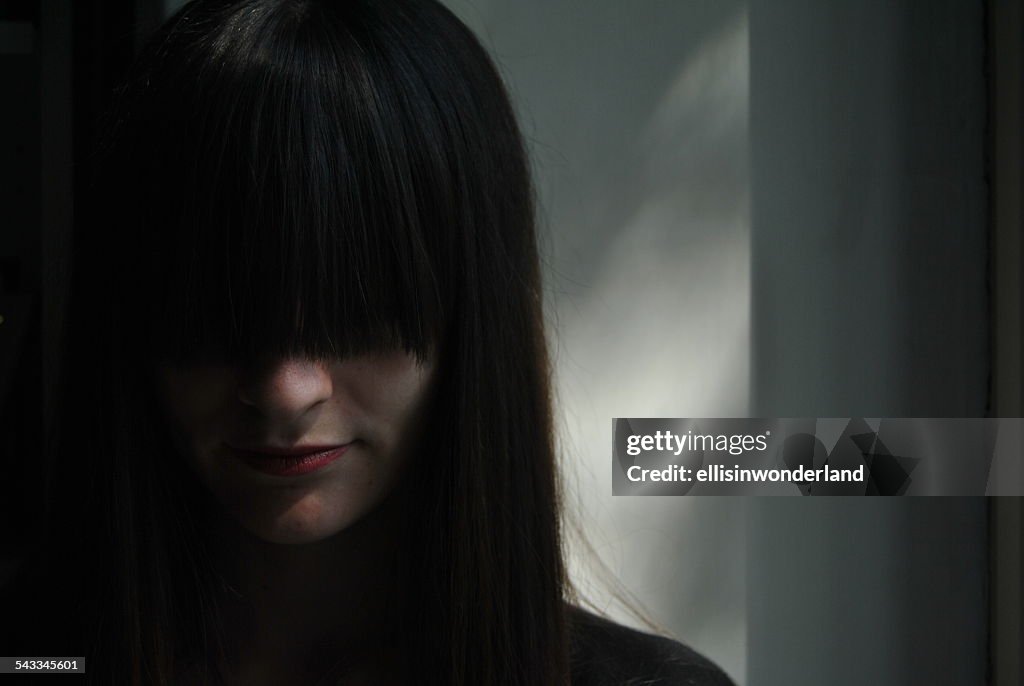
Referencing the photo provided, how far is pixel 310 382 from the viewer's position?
0.46 metres

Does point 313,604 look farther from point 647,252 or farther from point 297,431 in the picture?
point 647,252

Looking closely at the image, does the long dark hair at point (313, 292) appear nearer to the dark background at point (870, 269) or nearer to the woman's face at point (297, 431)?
the woman's face at point (297, 431)

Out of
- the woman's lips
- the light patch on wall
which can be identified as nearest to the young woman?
the woman's lips

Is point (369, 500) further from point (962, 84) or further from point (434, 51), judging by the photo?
point (962, 84)

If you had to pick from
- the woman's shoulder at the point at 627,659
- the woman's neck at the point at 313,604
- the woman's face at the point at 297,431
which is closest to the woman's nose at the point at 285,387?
the woman's face at the point at 297,431

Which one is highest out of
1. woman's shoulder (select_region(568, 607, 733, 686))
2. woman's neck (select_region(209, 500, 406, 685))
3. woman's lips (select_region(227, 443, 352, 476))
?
woman's lips (select_region(227, 443, 352, 476))

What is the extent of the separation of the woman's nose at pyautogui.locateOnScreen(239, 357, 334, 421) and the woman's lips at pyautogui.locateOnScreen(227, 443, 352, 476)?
2 centimetres

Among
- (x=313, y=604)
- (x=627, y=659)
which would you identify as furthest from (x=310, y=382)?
(x=627, y=659)

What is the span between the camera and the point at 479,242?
518 millimetres

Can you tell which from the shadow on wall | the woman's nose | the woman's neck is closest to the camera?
the woman's nose

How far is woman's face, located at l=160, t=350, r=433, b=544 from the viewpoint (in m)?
0.46

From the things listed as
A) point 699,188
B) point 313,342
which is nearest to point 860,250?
point 699,188

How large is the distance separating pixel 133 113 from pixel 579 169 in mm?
417

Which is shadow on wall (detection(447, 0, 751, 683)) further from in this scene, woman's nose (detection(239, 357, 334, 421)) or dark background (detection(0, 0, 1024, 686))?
woman's nose (detection(239, 357, 334, 421))
